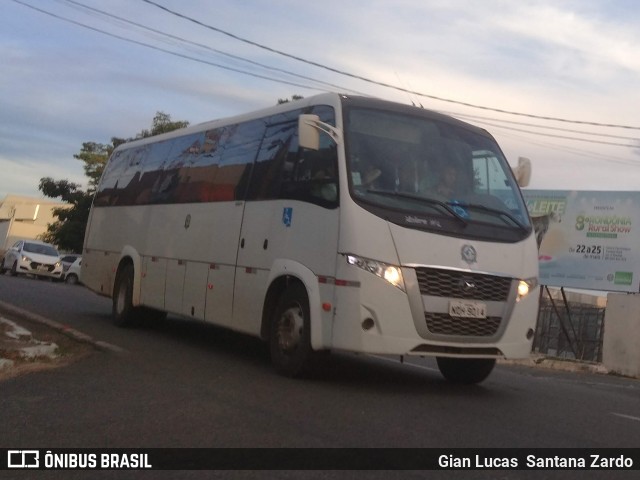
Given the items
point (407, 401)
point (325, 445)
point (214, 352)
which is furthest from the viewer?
point (214, 352)

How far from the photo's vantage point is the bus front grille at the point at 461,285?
8.16 meters

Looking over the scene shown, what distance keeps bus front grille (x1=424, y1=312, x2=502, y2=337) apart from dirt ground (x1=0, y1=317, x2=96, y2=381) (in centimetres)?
405

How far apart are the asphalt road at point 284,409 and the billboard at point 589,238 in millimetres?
14082

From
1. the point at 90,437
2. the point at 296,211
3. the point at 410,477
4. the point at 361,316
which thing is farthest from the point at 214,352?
the point at 410,477

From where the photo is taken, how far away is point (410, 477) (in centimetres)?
534

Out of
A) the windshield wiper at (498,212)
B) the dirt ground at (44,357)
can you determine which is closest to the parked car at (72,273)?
the dirt ground at (44,357)

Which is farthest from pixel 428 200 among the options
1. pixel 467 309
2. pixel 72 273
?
pixel 72 273

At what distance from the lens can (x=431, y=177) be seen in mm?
8766

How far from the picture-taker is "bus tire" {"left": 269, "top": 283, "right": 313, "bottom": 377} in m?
8.59

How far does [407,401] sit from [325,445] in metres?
2.15

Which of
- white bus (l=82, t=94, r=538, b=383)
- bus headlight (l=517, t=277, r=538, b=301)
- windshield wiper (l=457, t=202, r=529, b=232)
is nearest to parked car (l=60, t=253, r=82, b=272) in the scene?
white bus (l=82, t=94, r=538, b=383)

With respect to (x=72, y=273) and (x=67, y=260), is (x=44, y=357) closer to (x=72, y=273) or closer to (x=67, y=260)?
(x=72, y=273)

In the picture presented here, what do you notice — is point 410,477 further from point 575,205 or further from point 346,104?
point 575,205

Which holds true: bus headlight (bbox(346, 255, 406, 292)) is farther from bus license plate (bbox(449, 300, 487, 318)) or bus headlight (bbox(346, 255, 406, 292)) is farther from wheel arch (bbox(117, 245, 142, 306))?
wheel arch (bbox(117, 245, 142, 306))
